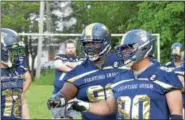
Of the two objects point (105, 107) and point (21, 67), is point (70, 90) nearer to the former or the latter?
point (105, 107)

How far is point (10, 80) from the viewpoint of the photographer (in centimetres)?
543

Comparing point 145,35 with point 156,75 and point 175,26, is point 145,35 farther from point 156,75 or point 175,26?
point 175,26

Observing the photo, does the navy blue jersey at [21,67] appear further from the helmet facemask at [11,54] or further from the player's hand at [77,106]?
the player's hand at [77,106]

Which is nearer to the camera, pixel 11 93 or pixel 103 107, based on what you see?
pixel 103 107

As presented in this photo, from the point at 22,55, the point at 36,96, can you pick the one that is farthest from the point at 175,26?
the point at 22,55

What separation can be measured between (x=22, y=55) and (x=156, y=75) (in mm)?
1991

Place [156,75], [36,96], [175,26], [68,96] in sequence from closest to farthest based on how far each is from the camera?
1. [156,75]
2. [68,96]
3. [36,96]
4. [175,26]

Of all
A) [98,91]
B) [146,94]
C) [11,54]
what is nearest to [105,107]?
[146,94]

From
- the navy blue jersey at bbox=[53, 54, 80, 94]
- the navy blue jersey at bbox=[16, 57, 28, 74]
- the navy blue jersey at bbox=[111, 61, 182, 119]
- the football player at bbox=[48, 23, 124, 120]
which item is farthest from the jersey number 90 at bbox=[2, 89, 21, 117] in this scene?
the navy blue jersey at bbox=[53, 54, 80, 94]

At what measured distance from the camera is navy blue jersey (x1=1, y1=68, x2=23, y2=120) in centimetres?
539

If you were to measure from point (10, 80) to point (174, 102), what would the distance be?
193cm

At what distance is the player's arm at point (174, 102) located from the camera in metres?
4.05

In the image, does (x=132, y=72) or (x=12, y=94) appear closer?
(x=132, y=72)

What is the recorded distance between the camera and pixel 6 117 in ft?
17.7
